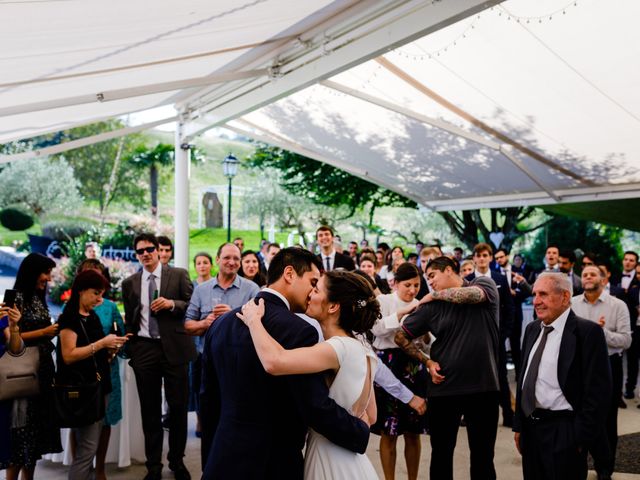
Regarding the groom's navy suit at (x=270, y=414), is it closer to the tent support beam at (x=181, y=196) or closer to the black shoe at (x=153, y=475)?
the black shoe at (x=153, y=475)

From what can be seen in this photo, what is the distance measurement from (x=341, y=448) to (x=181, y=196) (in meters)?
6.44

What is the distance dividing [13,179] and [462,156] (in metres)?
30.7

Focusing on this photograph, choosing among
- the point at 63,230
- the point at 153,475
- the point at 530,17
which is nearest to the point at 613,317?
the point at 530,17

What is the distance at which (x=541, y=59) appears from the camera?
19.7 ft

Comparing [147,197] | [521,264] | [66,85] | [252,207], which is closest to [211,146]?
[147,197]

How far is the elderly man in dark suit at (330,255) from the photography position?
6.87 metres

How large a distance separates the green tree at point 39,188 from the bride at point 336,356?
114 feet

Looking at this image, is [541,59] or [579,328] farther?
[541,59]

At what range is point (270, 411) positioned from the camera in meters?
2.26

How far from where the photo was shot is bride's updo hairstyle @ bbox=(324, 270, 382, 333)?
2.55m

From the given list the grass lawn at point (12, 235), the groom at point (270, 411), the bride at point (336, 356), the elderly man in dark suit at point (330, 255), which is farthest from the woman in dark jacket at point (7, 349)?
the grass lawn at point (12, 235)

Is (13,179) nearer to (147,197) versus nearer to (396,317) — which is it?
(147,197)

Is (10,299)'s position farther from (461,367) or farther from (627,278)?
(627,278)

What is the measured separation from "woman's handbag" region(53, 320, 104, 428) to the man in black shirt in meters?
2.22
